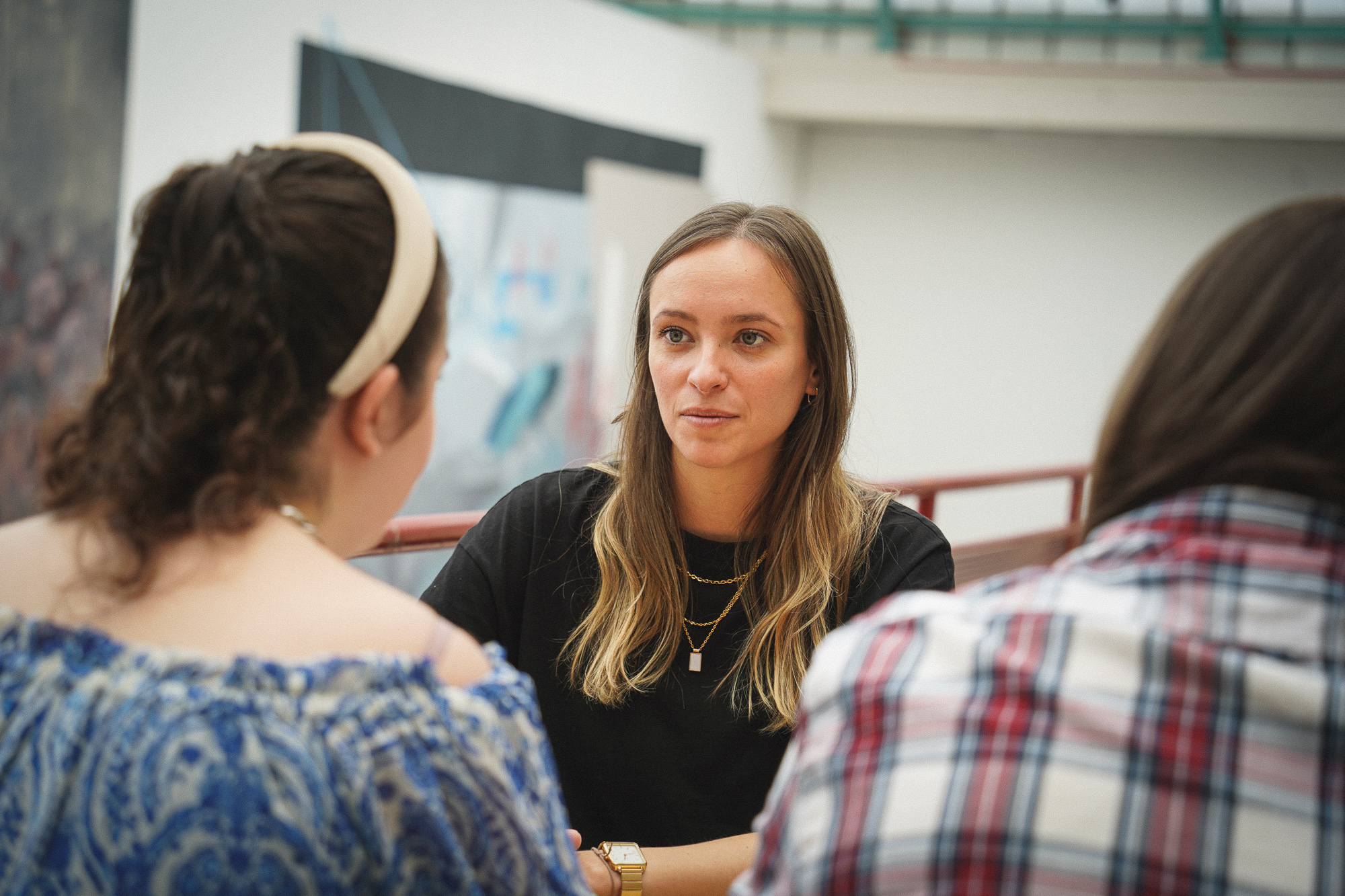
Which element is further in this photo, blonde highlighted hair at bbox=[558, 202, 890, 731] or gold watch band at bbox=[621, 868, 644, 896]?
blonde highlighted hair at bbox=[558, 202, 890, 731]

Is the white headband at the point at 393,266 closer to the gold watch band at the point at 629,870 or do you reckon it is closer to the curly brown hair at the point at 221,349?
the curly brown hair at the point at 221,349

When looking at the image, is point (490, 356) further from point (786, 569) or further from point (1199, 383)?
point (1199, 383)

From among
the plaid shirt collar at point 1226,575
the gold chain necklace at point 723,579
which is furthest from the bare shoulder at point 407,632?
the gold chain necklace at point 723,579

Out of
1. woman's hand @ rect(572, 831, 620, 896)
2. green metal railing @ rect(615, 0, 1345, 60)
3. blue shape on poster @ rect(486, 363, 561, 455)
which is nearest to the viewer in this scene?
woman's hand @ rect(572, 831, 620, 896)

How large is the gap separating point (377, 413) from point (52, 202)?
309 centimetres

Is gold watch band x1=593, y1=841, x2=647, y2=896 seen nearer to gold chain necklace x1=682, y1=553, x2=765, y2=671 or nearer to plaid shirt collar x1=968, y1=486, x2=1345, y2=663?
gold chain necklace x1=682, y1=553, x2=765, y2=671

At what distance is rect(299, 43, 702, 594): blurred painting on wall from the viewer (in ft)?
15.9

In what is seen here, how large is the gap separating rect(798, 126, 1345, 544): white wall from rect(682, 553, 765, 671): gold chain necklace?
6.30 meters

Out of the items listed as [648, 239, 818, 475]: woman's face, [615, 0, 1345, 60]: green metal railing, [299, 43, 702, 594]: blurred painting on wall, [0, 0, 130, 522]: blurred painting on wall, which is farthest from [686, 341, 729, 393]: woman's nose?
[615, 0, 1345, 60]: green metal railing

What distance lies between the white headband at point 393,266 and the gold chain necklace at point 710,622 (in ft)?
2.91

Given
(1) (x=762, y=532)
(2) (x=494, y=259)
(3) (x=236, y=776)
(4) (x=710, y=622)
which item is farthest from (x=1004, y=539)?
(3) (x=236, y=776)

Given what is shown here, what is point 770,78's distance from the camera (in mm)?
7656

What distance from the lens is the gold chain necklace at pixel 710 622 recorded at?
1.75m

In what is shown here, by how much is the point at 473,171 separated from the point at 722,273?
381cm
